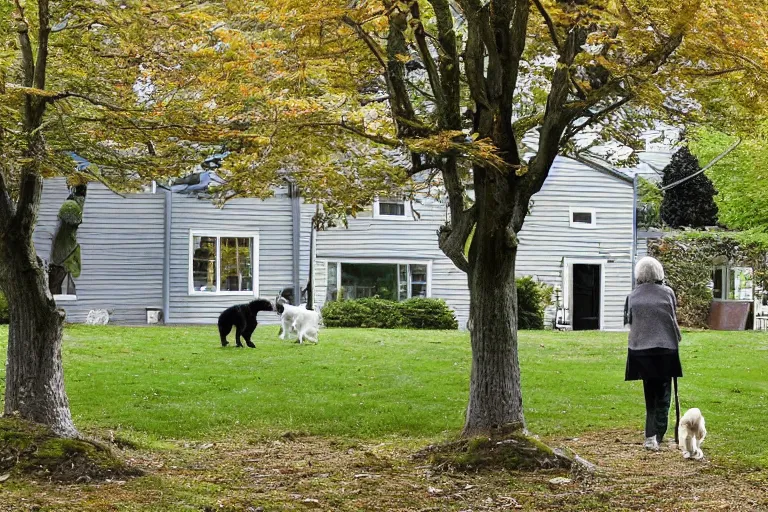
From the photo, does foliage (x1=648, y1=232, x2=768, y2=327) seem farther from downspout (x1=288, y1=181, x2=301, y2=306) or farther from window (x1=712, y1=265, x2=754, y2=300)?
downspout (x1=288, y1=181, x2=301, y2=306)

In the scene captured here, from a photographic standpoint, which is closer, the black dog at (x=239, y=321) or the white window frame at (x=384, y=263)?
the black dog at (x=239, y=321)

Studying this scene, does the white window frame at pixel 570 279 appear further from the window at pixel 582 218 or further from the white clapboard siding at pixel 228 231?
the white clapboard siding at pixel 228 231

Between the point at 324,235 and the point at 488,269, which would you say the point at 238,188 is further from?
the point at 324,235

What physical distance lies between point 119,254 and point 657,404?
18485mm

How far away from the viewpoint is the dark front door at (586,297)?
28.7 meters

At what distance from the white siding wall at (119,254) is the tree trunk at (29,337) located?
1644 cm

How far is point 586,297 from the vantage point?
28.9m

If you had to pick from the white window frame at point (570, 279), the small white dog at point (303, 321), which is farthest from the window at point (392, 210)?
the small white dog at point (303, 321)

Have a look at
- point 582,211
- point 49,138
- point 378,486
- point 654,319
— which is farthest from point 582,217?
point 49,138

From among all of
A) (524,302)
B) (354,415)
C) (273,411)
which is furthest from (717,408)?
(524,302)

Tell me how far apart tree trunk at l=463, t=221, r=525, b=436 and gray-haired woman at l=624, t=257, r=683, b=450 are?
47.6 inches

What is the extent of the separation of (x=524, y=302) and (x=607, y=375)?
1038 centimetres

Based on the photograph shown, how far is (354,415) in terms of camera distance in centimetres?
Answer: 1153

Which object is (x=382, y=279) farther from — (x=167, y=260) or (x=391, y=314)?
(x=167, y=260)
